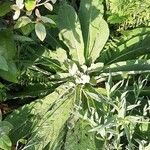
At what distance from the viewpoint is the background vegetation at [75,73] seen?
2.46 meters

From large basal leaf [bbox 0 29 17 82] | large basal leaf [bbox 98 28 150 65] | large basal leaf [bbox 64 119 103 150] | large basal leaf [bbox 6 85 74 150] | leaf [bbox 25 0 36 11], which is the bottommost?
large basal leaf [bbox 64 119 103 150]

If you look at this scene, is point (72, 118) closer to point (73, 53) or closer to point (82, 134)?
point (82, 134)

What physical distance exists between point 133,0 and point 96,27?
281 millimetres

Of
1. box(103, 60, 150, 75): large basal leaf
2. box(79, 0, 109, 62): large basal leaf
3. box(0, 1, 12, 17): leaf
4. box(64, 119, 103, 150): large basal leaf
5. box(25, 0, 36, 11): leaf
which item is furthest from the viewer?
box(79, 0, 109, 62): large basal leaf

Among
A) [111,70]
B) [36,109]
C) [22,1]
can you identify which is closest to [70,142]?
[36,109]

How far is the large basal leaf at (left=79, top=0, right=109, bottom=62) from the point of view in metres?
2.67

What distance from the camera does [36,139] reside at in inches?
95.4

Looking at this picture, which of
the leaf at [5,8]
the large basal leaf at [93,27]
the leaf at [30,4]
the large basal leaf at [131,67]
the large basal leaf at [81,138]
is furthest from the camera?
the large basal leaf at [93,27]

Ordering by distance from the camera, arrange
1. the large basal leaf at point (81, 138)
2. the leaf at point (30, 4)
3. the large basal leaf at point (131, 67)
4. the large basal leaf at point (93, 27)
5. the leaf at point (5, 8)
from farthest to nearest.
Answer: the large basal leaf at point (93, 27)
the large basal leaf at point (131, 67)
the large basal leaf at point (81, 138)
the leaf at point (5, 8)
the leaf at point (30, 4)

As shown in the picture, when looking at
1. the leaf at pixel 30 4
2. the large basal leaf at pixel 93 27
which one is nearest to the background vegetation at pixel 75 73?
the large basal leaf at pixel 93 27

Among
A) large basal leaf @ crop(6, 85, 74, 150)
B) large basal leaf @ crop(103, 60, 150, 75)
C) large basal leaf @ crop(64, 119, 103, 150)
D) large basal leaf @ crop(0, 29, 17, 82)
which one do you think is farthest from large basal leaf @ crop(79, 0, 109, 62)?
large basal leaf @ crop(0, 29, 17, 82)

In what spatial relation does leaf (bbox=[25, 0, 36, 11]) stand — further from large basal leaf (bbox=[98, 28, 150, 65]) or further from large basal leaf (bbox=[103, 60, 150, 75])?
large basal leaf (bbox=[98, 28, 150, 65])

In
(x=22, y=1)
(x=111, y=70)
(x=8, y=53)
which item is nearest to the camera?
(x=22, y=1)

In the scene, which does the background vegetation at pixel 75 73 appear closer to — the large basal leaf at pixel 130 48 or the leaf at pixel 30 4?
the large basal leaf at pixel 130 48
